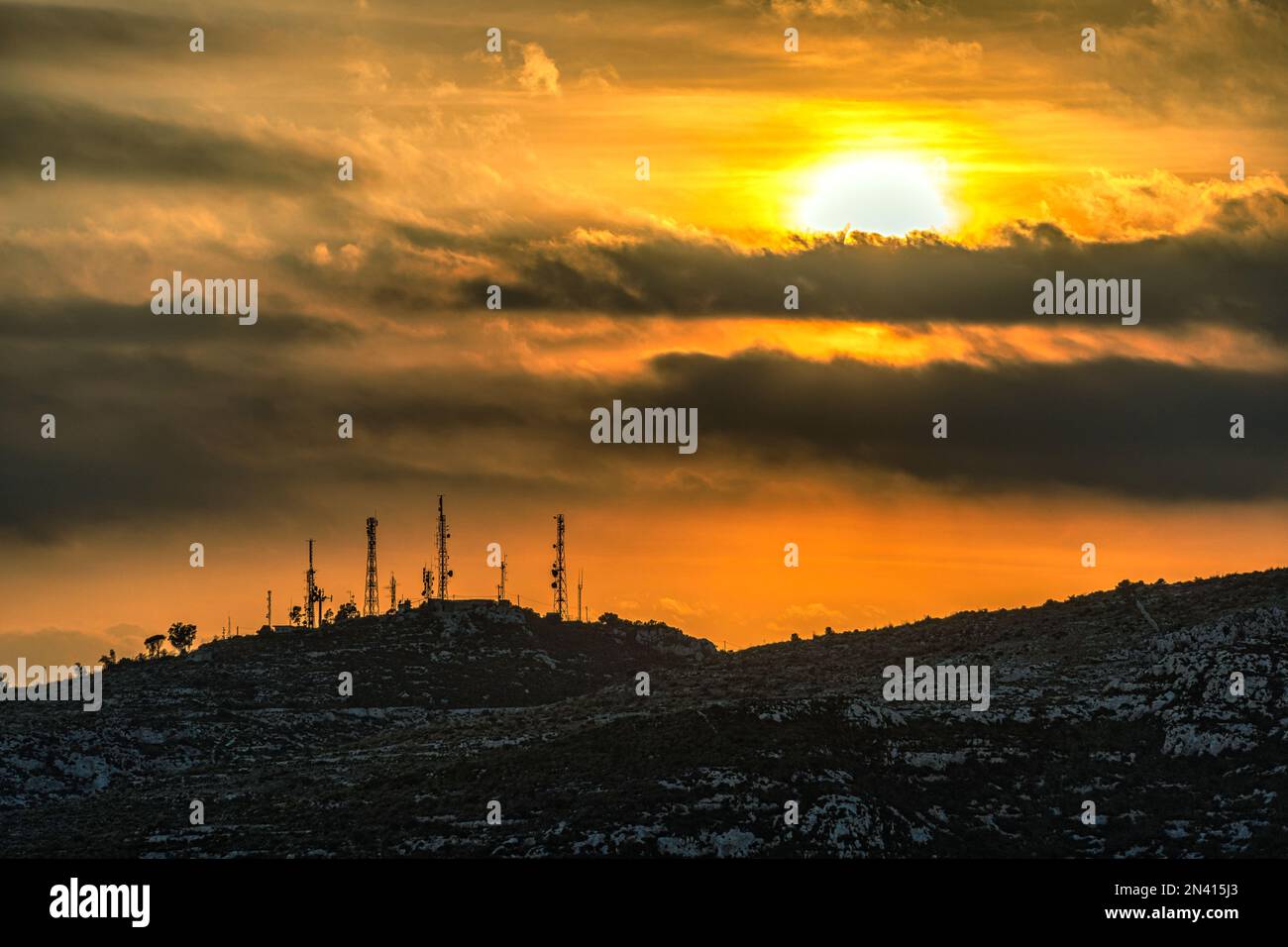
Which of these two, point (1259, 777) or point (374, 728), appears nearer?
point (1259, 777)

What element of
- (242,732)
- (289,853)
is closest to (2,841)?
(289,853)

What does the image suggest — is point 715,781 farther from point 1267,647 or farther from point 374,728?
point 374,728
